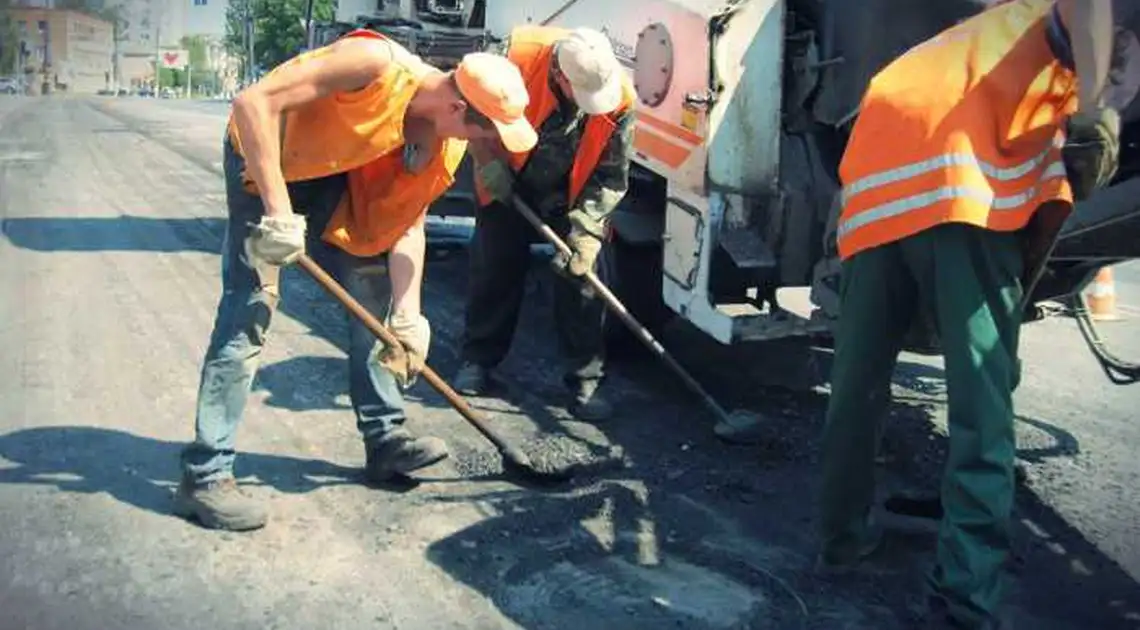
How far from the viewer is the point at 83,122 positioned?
2486 centimetres

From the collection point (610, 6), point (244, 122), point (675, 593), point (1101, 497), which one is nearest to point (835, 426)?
point (675, 593)

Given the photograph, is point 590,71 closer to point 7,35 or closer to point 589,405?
point 589,405

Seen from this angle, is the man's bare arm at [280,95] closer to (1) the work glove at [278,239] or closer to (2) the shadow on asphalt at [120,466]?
(1) the work glove at [278,239]

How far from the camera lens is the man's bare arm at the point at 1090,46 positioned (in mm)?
2443

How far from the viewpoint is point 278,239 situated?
3035 mm

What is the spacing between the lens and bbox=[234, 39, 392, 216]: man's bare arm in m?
2.99

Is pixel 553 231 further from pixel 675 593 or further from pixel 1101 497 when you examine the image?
pixel 1101 497

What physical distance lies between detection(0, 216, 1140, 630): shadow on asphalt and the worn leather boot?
0.36 ft

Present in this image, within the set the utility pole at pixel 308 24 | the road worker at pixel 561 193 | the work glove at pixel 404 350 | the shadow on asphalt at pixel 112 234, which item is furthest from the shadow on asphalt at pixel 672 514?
the utility pole at pixel 308 24

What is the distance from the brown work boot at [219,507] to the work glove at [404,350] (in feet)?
1.96

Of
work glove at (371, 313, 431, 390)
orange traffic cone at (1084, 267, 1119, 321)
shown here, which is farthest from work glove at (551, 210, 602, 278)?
orange traffic cone at (1084, 267, 1119, 321)

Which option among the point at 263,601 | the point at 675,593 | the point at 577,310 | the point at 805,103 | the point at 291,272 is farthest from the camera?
the point at 291,272

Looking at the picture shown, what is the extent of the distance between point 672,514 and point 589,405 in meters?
1.04

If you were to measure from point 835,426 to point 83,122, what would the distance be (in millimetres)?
25396
